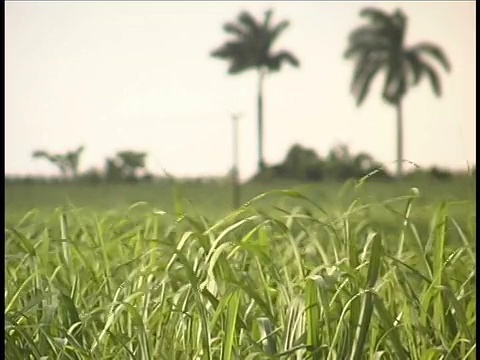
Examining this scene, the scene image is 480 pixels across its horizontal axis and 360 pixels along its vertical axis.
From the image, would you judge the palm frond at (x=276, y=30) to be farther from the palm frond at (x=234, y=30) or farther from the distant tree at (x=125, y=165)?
the distant tree at (x=125, y=165)

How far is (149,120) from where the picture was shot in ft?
1.73

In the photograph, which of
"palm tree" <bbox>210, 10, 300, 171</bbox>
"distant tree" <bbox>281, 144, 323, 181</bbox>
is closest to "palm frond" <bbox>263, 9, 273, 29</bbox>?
"palm tree" <bbox>210, 10, 300, 171</bbox>

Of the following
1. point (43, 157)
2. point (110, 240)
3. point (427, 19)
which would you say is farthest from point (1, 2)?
point (427, 19)

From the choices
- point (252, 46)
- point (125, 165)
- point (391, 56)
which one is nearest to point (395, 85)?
point (391, 56)

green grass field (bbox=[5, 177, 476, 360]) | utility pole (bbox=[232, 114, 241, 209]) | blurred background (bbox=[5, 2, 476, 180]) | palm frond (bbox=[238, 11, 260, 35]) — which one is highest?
palm frond (bbox=[238, 11, 260, 35])

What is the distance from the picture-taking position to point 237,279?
434 millimetres

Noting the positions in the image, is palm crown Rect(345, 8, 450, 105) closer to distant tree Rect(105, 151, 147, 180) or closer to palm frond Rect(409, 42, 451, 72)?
palm frond Rect(409, 42, 451, 72)

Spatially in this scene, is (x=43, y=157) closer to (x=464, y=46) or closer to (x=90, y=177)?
(x=90, y=177)

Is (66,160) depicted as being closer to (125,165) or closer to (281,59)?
(125,165)

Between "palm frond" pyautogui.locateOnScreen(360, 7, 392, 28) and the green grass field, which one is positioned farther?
"palm frond" pyautogui.locateOnScreen(360, 7, 392, 28)

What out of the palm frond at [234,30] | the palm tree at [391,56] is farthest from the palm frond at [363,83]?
the palm frond at [234,30]

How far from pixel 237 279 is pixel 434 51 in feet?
0.86

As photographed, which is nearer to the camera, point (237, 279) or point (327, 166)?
point (237, 279)

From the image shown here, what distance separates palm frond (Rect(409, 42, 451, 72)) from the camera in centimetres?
52
